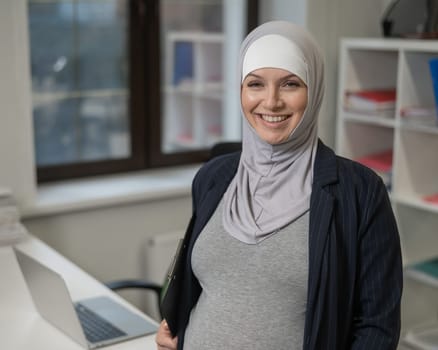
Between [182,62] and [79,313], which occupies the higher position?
[182,62]

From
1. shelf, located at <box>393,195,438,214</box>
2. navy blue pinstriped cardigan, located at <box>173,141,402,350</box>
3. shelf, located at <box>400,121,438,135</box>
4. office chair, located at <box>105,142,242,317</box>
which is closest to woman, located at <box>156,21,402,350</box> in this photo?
navy blue pinstriped cardigan, located at <box>173,141,402,350</box>

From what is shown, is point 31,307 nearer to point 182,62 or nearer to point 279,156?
point 279,156

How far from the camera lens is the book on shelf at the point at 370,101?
293 centimetres

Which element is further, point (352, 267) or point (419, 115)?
point (419, 115)

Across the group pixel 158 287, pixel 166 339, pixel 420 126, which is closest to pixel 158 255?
pixel 158 287

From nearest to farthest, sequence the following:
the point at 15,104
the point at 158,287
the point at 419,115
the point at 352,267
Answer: the point at 352,267, the point at 158,287, the point at 15,104, the point at 419,115

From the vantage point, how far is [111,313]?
2059mm

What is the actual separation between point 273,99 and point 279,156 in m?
0.13

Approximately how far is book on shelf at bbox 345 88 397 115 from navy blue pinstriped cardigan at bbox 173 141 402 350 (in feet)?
5.12

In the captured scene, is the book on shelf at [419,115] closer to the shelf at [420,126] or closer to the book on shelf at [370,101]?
the shelf at [420,126]

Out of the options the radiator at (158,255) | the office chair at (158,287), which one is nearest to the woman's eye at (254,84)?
the office chair at (158,287)

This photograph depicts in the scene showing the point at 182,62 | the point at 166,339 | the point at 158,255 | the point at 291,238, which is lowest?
the point at 158,255

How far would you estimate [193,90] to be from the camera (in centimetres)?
337

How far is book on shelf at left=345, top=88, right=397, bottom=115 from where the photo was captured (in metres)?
2.93
